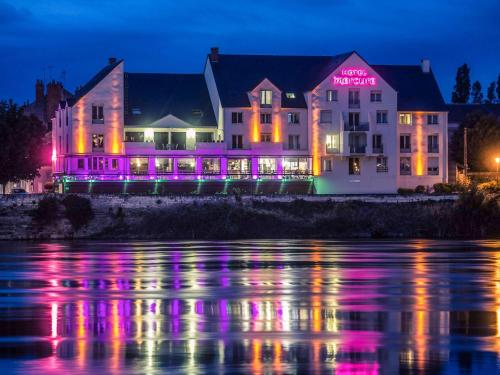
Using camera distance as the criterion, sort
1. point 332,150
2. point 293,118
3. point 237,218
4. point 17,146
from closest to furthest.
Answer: point 237,218 → point 17,146 → point 332,150 → point 293,118

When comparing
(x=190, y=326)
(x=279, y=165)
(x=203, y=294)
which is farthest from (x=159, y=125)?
(x=190, y=326)

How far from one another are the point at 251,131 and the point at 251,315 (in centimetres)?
8230

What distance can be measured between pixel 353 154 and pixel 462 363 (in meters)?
91.2

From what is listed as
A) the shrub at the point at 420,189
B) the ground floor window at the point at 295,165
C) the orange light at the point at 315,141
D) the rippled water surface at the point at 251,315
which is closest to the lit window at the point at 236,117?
the ground floor window at the point at 295,165

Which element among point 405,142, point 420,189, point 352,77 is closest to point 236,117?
point 352,77

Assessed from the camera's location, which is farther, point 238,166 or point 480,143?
point 480,143

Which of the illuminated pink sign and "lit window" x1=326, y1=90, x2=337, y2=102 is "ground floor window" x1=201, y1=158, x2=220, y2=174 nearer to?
"lit window" x1=326, y1=90, x2=337, y2=102

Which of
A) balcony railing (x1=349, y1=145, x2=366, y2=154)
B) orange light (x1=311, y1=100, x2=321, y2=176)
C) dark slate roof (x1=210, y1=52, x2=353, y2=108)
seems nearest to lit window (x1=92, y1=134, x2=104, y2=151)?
dark slate roof (x1=210, y1=52, x2=353, y2=108)

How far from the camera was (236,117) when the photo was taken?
11644cm

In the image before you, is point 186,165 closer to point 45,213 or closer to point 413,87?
point 45,213

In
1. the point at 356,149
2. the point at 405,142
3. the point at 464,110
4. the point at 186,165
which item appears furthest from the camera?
the point at 464,110

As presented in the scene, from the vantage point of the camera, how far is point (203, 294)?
4156 cm

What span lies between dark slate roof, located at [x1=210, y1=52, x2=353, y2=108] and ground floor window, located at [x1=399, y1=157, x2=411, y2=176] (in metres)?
12.8

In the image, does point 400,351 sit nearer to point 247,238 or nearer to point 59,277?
point 59,277
